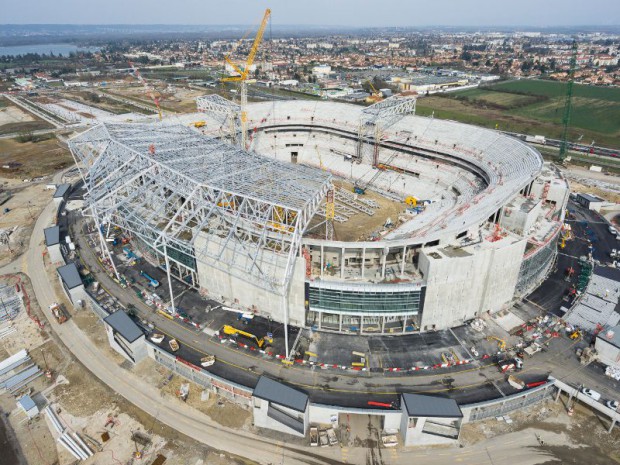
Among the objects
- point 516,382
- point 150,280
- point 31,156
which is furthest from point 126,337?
point 31,156

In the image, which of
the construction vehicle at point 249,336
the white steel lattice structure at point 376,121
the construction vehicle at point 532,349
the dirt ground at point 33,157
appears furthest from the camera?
the dirt ground at point 33,157

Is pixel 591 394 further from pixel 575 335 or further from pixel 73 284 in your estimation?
pixel 73 284

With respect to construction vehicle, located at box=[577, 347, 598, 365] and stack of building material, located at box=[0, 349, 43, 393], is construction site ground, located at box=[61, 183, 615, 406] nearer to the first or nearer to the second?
construction vehicle, located at box=[577, 347, 598, 365]

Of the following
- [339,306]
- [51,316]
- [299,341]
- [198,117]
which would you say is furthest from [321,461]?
[198,117]

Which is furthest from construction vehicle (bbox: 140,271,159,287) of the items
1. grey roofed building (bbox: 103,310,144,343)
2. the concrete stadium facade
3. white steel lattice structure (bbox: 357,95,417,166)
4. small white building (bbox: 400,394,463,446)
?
white steel lattice structure (bbox: 357,95,417,166)

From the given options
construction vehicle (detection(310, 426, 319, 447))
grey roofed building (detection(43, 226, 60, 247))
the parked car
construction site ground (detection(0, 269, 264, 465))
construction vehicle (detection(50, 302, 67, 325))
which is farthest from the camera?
grey roofed building (detection(43, 226, 60, 247))

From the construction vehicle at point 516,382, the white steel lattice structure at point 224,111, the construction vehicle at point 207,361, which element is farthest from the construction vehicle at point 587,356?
the white steel lattice structure at point 224,111

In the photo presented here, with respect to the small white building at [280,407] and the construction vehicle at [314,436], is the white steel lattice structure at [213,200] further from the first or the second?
the construction vehicle at [314,436]
